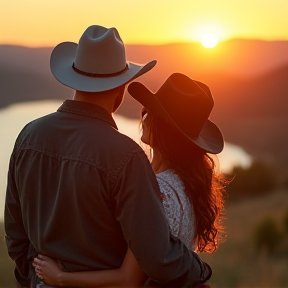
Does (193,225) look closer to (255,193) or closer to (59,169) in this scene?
(59,169)

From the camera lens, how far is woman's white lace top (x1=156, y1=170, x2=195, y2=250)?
216 centimetres

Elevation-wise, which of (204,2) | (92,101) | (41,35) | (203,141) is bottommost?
(41,35)

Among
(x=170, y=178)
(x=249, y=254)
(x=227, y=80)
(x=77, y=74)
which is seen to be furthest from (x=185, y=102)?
(x=227, y=80)

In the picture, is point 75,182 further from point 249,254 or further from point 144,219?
point 249,254

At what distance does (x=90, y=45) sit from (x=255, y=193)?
19.1 meters

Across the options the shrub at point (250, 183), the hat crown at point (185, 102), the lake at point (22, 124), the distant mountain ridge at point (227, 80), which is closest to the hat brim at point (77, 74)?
the hat crown at point (185, 102)

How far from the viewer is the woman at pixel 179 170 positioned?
6.64 feet

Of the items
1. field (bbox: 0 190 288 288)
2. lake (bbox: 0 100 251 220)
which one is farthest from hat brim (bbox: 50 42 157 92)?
field (bbox: 0 190 288 288)

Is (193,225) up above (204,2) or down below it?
above

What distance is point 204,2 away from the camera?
13.6 m

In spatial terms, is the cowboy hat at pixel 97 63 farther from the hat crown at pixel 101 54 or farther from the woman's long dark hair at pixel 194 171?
the woman's long dark hair at pixel 194 171

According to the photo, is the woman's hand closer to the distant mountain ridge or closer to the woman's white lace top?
the woman's white lace top

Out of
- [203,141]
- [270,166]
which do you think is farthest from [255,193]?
[203,141]

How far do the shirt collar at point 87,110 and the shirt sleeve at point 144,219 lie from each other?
145 millimetres
